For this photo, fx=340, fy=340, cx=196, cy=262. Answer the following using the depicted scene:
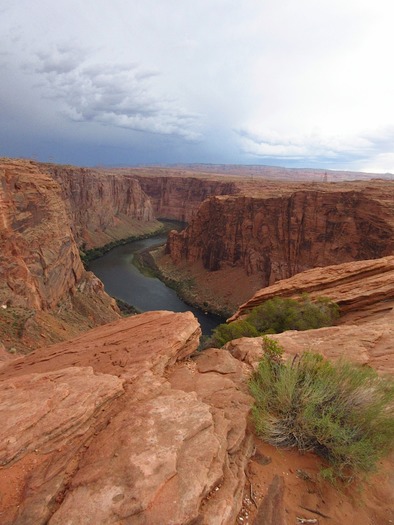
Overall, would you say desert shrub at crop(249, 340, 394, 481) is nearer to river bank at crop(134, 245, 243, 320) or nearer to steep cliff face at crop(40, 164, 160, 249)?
river bank at crop(134, 245, 243, 320)

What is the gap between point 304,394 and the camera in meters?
6.28

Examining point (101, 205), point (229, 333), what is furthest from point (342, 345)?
point (101, 205)

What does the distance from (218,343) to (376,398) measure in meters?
9.18

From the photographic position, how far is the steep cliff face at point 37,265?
22.4 meters

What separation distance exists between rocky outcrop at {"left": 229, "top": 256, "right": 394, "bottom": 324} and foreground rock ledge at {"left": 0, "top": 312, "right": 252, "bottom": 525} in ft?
36.0

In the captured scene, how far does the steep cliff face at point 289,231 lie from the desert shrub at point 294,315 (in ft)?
79.9

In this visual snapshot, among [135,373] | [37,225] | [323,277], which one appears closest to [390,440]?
[135,373]

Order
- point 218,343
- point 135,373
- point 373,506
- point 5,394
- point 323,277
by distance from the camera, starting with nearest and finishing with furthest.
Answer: point 373,506
point 5,394
point 135,373
point 218,343
point 323,277

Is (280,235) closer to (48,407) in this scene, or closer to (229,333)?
(229,333)

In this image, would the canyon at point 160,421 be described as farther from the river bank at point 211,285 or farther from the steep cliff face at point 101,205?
the steep cliff face at point 101,205

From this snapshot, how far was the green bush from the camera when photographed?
1592cm

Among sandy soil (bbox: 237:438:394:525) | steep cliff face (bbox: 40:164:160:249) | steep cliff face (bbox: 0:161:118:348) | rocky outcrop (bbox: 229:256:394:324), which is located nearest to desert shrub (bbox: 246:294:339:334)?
rocky outcrop (bbox: 229:256:394:324)

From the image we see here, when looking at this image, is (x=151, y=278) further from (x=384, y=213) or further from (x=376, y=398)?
(x=376, y=398)

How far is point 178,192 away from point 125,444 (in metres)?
130
